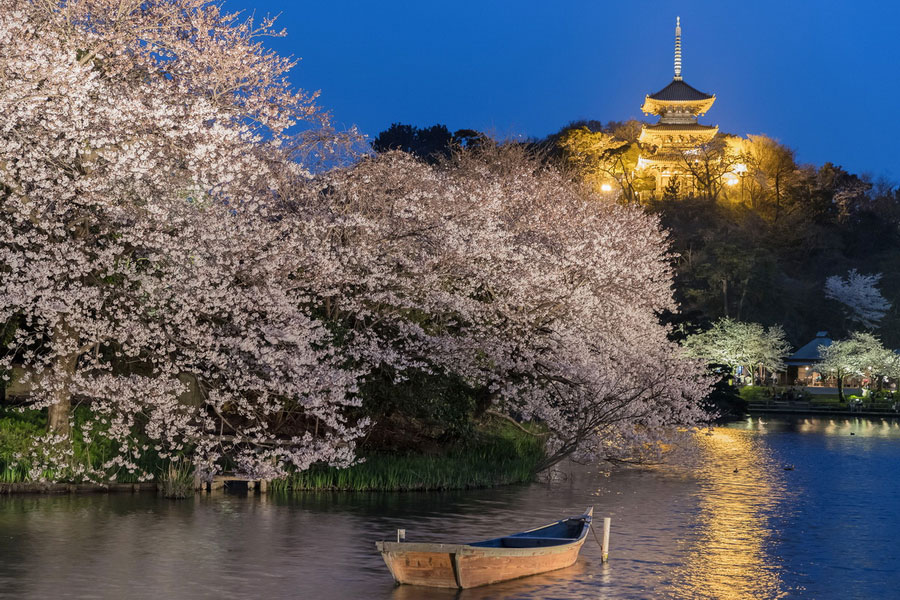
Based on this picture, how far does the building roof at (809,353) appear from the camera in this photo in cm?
7569

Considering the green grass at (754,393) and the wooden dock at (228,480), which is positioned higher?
the green grass at (754,393)

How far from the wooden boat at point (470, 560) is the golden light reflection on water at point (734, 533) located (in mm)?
2221

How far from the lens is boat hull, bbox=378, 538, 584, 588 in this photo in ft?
49.7

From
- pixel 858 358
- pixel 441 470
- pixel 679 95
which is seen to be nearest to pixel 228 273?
pixel 441 470

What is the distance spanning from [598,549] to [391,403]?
763cm

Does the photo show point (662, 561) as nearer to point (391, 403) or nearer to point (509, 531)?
point (509, 531)

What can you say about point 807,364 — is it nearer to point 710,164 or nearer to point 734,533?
point 710,164

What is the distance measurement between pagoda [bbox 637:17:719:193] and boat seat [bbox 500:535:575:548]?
76741 millimetres

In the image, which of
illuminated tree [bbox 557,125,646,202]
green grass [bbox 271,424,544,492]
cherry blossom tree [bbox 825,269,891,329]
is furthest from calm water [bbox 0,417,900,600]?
cherry blossom tree [bbox 825,269,891,329]

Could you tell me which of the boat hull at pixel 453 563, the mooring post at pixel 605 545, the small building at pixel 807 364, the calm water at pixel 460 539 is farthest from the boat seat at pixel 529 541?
the small building at pixel 807 364

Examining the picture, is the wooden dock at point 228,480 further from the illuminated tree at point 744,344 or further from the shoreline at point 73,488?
the illuminated tree at point 744,344

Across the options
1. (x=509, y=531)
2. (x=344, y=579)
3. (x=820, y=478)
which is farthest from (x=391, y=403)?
(x=820, y=478)

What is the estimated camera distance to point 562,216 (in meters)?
32.8

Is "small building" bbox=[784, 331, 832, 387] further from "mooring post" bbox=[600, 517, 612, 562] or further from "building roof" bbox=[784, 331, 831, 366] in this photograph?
"mooring post" bbox=[600, 517, 612, 562]
